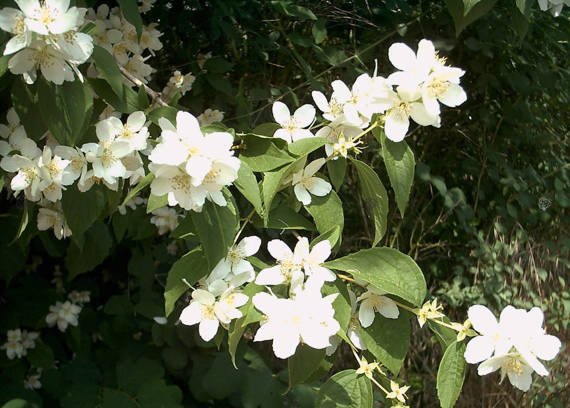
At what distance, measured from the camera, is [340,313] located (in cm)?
95

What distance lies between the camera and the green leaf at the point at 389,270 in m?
0.94

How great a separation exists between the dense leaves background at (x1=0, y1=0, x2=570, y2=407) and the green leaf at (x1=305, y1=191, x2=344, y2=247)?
0.25 metres

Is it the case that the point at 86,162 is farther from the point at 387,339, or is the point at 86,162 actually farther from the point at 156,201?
the point at 387,339

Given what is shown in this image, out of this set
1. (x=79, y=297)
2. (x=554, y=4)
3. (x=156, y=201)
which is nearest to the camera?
(x=156, y=201)

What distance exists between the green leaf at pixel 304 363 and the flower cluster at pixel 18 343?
4.21 ft

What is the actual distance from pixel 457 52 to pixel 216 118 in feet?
3.43

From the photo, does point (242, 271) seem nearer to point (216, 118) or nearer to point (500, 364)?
point (500, 364)

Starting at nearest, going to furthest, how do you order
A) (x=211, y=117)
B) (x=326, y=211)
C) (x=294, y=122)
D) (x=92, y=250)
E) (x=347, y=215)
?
(x=326, y=211) < (x=294, y=122) < (x=92, y=250) < (x=211, y=117) < (x=347, y=215)

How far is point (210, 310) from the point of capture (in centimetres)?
101

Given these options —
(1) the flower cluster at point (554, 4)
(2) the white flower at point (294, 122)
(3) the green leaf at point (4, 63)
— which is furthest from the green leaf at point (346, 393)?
(1) the flower cluster at point (554, 4)

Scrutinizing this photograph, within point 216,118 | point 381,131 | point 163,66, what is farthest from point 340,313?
point 163,66

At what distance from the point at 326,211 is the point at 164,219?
852mm

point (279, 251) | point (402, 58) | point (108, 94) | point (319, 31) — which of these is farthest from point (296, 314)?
point (319, 31)

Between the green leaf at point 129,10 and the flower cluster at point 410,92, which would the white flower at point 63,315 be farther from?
the flower cluster at point 410,92
